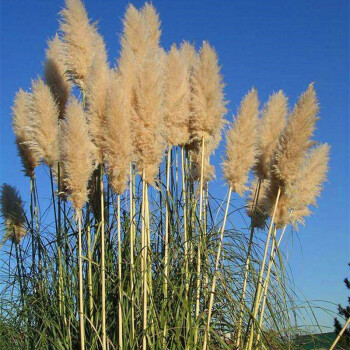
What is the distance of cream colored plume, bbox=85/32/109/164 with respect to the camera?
12.6 feet

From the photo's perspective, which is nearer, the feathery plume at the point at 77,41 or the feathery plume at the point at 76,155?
the feathery plume at the point at 76,155

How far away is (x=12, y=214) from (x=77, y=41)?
1.70 metres

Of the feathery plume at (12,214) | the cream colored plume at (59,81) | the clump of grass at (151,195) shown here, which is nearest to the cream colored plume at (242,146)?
the clump of grass at (151,195)

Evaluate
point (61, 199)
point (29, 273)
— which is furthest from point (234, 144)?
point (29, 273)

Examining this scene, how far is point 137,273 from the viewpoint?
12.2 feet

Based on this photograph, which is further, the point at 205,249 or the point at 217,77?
the point at 217,77

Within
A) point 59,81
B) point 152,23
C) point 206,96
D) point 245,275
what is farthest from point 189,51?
point 245,275

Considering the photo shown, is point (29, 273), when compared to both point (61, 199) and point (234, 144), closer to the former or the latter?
point (61, 199)

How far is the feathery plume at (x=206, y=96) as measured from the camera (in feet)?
13.2

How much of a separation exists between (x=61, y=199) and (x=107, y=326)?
1.12m

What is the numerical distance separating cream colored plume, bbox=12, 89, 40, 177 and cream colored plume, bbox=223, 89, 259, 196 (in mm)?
1891

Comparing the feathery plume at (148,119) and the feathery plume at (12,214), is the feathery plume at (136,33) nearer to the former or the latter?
the feathery plume at (148,119)

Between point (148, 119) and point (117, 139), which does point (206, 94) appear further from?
point (117, 139)

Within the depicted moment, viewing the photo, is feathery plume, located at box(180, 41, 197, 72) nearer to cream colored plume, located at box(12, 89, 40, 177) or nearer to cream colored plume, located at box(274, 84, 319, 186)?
cream colored plume, located at box(274, 84, 319, 186)
